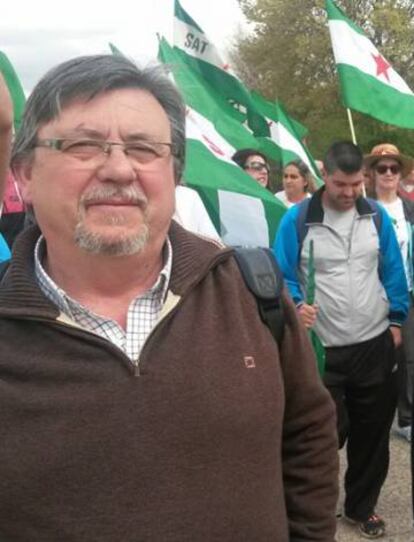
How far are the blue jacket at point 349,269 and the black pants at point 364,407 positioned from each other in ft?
0.29

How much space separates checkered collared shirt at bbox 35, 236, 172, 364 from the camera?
62.9 inches

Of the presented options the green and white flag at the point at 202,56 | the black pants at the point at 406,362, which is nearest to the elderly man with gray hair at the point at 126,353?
the black pants at the point at 406,362

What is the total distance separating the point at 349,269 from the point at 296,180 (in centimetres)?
301

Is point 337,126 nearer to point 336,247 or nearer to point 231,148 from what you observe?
point 231,148

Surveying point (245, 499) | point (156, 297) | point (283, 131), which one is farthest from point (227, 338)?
point (283, 131)

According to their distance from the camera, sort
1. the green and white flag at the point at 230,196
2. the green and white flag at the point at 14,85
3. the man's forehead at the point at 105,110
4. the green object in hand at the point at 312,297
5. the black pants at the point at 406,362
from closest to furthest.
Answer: the man's forehead at the point at 105,110
the green object in hand at the point at 312,297
the green and white flag at the point at 14,85
the green and white flag at the point at 230,196
the black pants at the point at 406,362

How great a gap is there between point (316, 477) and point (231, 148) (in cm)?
413

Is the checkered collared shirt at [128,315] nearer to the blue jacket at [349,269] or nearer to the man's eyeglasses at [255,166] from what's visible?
the blue jacket at [349,269]

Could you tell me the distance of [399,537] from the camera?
3.87 m

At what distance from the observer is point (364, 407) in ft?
13.2

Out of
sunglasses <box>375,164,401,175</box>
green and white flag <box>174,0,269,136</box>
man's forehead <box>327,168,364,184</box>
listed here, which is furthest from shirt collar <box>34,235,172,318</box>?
green and white flag <box>174,0,269,136</box>

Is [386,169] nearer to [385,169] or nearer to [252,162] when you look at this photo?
[385,169]

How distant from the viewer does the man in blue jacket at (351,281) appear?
12.5 ft

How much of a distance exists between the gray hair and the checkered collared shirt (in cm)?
26
